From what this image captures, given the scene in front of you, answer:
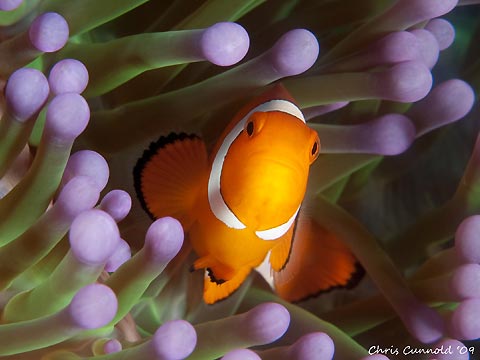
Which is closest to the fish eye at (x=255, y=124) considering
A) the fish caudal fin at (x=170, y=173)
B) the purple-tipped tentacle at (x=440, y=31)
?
the fish caudal fin at (x=170, y=173)

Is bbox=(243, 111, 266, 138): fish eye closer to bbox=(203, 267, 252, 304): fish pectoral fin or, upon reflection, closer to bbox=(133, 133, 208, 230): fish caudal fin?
bbox=(133, 133, 208, 230): fish caudal fin

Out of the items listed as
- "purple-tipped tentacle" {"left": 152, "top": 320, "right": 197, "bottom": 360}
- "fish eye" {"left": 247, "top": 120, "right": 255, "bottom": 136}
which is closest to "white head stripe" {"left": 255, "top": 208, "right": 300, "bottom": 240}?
"fish eye" {"left": 247, "top": 120, "right": 255, "bottom": 136}

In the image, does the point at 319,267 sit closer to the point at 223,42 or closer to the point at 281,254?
the point at 281,254

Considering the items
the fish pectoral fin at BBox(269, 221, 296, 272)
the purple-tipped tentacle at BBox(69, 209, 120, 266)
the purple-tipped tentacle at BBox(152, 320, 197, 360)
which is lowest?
the fish pectoral fin at BBox(269, 221, 296, 272)

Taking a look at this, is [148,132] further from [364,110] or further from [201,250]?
[364,110]

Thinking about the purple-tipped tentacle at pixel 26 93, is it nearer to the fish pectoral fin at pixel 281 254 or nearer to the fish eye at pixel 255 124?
the fish eye at pixel 255 124

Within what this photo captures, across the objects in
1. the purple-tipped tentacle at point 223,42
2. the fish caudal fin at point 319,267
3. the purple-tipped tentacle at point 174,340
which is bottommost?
the fish caudal fin at point 319,267

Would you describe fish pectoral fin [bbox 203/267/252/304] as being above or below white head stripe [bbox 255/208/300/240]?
below
